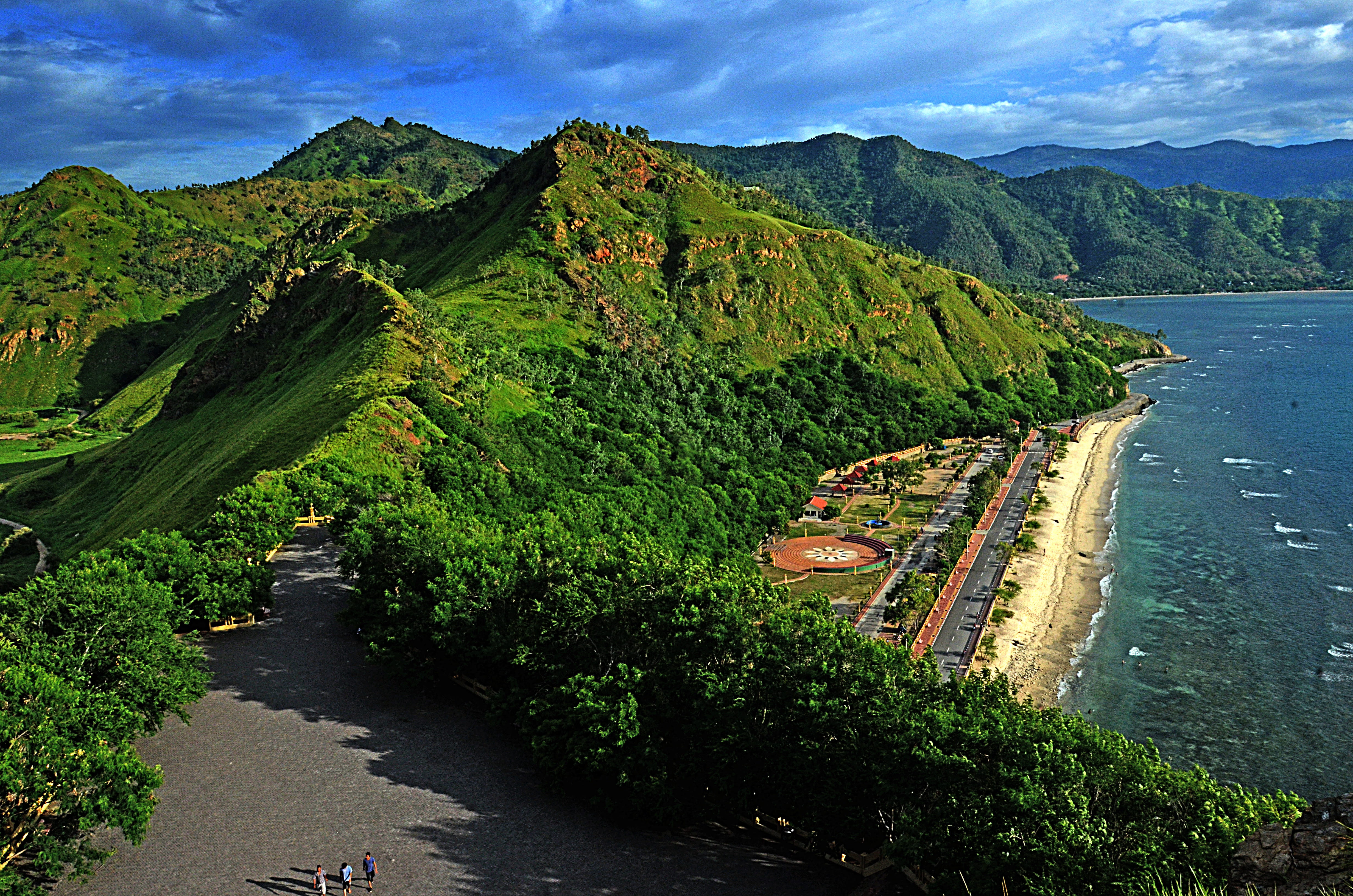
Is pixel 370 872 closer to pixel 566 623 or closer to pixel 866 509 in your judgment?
pixel 566 623

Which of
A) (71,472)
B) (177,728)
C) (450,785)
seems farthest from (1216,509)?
(71,472)

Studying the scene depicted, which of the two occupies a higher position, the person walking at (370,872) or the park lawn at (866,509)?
the person walking at (370,872)

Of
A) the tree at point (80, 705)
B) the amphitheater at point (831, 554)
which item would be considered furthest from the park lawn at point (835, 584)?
the tree at point (80, 705)

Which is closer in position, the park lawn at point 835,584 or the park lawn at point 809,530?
the park lawn at point 835,584

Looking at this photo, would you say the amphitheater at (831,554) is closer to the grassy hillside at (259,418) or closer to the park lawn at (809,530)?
the park lawn at (809,530)

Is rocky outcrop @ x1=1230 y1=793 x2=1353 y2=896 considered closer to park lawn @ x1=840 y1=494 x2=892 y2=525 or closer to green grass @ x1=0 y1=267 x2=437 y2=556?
green grass @ x1=0 y1=267 x2=437 y2=556

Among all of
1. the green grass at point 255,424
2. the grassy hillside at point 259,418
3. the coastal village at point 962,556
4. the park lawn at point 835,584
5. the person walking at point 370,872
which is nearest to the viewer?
the person walking at point 370,872
